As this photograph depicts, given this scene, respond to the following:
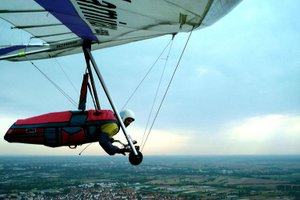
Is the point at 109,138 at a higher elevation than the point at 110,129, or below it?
below

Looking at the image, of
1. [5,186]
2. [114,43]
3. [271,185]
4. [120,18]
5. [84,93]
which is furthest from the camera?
[271,185]

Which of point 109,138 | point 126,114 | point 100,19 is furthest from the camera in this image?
point 126,114

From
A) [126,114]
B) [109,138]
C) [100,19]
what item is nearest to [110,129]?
[109,138]

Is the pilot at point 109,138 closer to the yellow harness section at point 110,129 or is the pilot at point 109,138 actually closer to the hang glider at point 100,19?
the yellow harness section at point 110,129

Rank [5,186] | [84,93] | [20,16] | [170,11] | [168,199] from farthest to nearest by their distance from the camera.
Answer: [5,186] < [168,199] < [84,93] < [20,16] < [170,11]

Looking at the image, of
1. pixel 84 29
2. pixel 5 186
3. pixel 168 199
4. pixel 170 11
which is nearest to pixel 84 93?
pixel 84 29

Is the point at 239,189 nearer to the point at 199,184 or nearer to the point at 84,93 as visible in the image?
the point at 199,184

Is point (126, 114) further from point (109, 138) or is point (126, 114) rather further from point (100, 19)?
point (100, 19)

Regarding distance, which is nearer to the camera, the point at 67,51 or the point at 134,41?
the point at 134,41

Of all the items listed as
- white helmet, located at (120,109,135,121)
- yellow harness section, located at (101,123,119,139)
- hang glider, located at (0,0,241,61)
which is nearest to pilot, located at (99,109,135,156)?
yellow harness section, located at (101,123,119,139)
